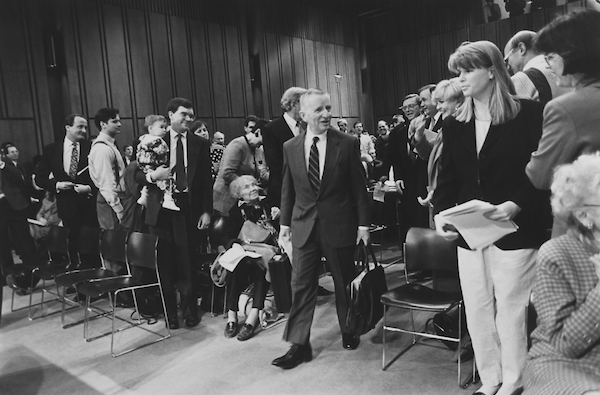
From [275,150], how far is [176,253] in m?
1.19

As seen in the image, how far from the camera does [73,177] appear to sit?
5.46 meters

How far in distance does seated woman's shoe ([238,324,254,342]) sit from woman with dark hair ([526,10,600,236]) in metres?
2.53

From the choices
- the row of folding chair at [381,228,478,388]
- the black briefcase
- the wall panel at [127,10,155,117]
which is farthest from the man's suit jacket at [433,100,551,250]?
the wall panel at [127,10,155,117]

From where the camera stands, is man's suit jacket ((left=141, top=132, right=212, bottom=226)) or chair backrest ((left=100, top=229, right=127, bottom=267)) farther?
chair backrest ((left=100, top=229, right=127, bottom=267))

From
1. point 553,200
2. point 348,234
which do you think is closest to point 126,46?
point 348,234

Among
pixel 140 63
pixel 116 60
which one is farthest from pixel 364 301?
pixel 140 63

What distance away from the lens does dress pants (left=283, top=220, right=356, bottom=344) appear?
3301 millimetres

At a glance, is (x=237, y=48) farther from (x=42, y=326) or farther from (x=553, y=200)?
(x=553, y=200)

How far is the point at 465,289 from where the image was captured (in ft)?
8.25

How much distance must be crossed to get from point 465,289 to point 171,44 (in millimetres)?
9307

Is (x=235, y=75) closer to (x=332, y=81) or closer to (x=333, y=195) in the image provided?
(x=332, y=81)

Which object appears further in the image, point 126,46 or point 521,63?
point 126,46

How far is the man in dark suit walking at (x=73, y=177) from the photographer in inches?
213

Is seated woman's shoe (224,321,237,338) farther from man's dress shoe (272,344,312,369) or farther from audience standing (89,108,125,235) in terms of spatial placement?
audience standing (89,108,125,235)
